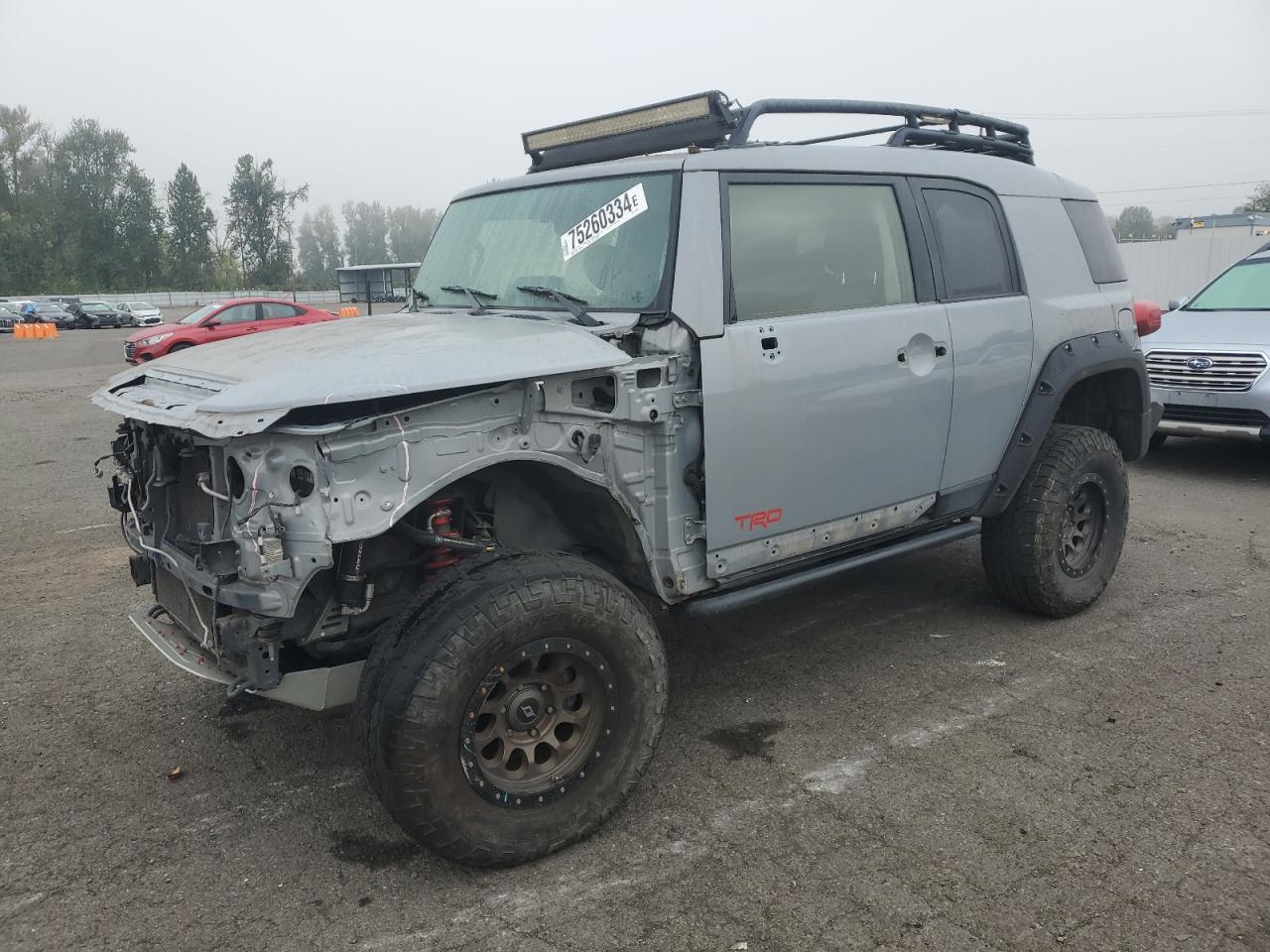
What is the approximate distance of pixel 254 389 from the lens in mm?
2654

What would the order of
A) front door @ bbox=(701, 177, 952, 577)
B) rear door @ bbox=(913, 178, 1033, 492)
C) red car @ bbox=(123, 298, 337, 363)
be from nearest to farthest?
front door @ bbox=(701, 177, 952, 577) → rear door @ bbox=(913, 178, 1033, 492) → red car @ bbox=(123, 298, 337, 363)

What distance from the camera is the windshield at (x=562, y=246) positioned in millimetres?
3424

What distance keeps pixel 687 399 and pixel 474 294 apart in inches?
49.9

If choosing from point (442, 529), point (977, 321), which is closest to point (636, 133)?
point (977, 321)

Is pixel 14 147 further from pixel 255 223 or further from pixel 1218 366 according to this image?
pixel 1218 366

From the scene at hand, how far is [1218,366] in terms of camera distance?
7875mm

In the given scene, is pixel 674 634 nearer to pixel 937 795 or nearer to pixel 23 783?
pixel 937 795

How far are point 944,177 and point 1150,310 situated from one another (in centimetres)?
209

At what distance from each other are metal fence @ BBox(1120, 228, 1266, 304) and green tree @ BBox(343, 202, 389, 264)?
96639mm

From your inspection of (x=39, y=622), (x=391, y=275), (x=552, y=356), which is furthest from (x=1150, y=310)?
(x=39, y=622)

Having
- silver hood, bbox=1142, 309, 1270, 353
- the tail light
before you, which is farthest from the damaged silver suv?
silver hood, bbox=1142, 309, 1270, 353

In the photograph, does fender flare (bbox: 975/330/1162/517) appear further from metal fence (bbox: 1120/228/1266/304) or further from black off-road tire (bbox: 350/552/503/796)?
metal fence (bbox: 1120/228/1266/304)

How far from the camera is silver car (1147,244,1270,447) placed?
7.64m

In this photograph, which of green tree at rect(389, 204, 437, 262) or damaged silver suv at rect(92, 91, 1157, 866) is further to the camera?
green tree at rect(389, 204, 437, 262)
